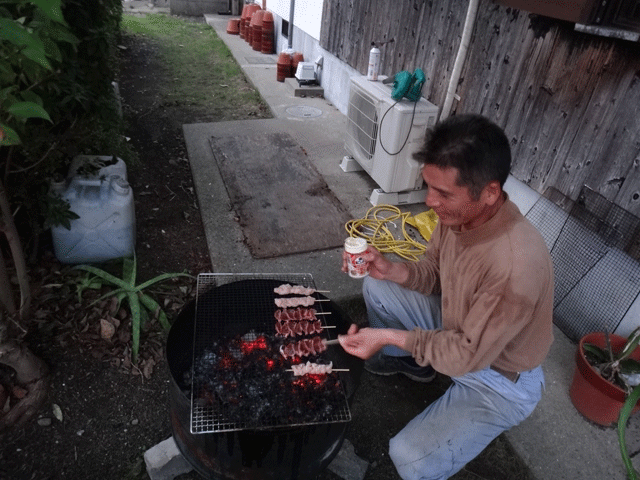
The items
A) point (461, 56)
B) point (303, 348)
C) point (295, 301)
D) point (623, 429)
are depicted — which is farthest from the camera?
point (461, 56)

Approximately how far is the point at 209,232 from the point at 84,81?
182 cm

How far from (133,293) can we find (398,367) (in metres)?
2.32

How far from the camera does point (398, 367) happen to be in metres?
3.49

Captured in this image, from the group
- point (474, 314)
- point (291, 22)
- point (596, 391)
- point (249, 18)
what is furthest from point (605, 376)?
point (249, 18)

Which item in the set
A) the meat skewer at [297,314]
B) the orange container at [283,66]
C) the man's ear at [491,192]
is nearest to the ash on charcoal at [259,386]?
the meat skewer at [297,314]

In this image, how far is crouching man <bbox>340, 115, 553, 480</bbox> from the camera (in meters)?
2.12

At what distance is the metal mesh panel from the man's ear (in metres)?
1.84

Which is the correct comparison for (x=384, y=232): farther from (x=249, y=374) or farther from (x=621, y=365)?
(x=249, y=374)

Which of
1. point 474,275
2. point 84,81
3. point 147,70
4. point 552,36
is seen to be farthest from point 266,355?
point 147,70

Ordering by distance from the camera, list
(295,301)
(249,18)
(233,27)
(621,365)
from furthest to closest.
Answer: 1. (233,27)
2. (249,18)
3. (621,365)
4. (295,301)

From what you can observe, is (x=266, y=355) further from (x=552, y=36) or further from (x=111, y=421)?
(x=552, y=36)

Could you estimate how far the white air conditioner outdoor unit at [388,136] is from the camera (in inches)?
195

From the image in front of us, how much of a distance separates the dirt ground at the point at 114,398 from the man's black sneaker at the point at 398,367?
94 mm

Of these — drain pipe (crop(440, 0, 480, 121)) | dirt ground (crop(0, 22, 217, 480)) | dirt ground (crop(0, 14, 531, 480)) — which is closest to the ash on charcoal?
dirt ground (crop(0, 14, 531, 480))
